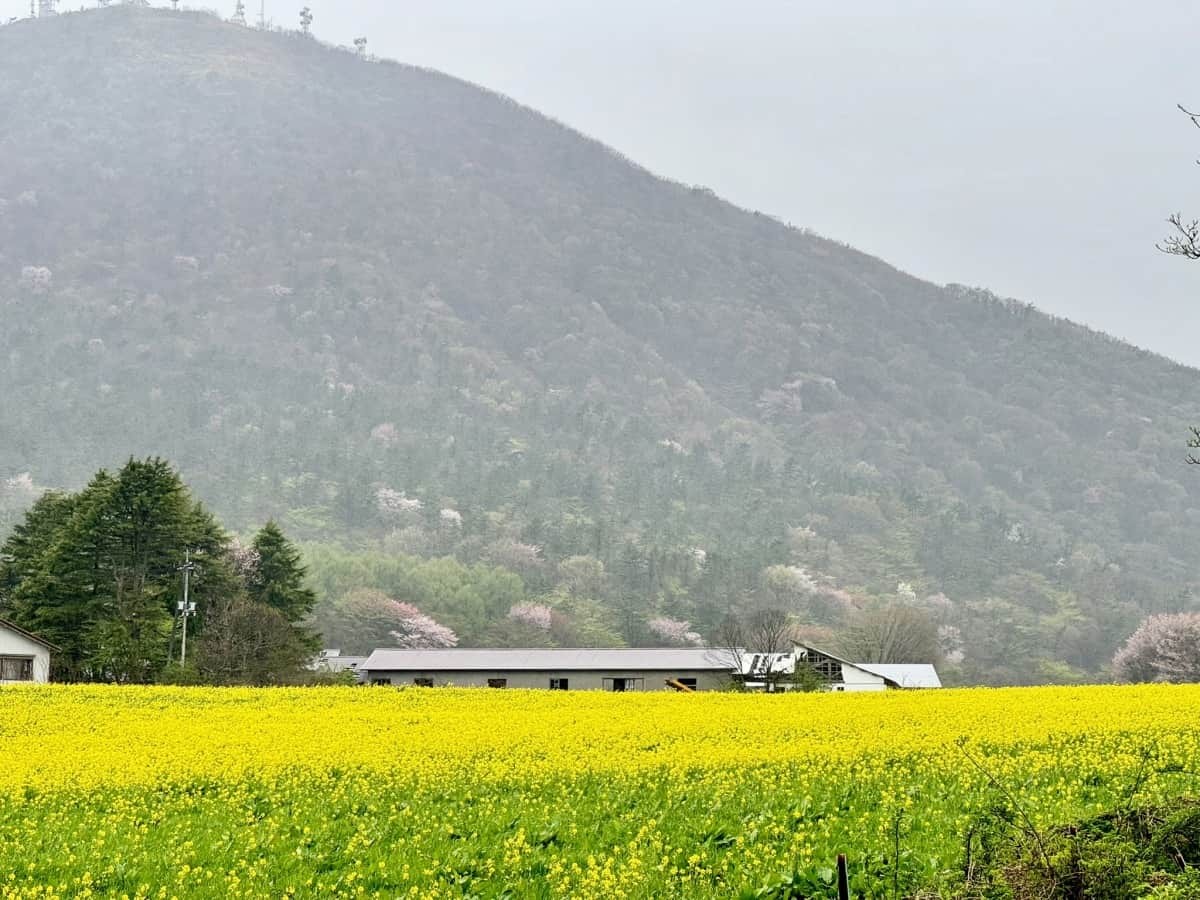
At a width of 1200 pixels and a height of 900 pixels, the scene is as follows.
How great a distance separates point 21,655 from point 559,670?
3494 centimetres

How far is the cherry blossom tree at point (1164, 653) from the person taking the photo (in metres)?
97.6

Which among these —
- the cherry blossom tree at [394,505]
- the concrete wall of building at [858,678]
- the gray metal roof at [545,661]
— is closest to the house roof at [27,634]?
the gray metal roof at [545,661]

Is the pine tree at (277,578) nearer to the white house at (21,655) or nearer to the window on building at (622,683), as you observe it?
the white house at (21,655)

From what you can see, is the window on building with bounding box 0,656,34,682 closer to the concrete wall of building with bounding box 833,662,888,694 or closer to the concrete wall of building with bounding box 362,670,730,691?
the concrete wall of building with bounding box 362,670,730,691

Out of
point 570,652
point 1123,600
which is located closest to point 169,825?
point 570,652

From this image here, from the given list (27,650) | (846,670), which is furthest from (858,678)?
(27,650)

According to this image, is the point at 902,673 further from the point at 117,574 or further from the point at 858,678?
the point at 117,574

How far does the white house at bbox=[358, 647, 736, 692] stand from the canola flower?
157ft

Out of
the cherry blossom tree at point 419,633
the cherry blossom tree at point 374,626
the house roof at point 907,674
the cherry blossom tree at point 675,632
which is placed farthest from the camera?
the cherry blossom tree at point 675,632

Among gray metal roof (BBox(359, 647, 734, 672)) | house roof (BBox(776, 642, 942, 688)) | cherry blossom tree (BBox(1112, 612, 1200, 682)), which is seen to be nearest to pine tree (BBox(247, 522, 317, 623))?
gray metal roof (BBox(359, 647, 734, 672))

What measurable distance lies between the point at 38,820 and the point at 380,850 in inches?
267

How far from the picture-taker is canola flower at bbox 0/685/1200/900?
45.0 feet

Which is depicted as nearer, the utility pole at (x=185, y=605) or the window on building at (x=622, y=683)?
the utility pole at (x=185, y=605)

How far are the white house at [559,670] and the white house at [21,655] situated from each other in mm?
25673
